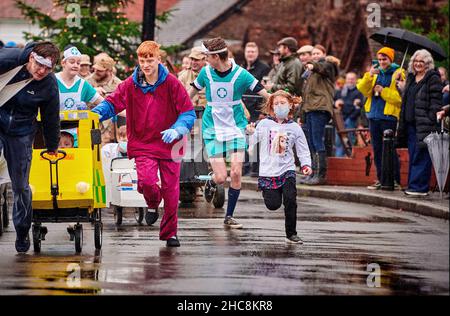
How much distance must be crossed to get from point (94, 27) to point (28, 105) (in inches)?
585

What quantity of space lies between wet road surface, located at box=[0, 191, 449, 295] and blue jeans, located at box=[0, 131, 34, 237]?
376 millimetres

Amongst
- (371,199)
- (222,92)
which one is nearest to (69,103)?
(222,92)

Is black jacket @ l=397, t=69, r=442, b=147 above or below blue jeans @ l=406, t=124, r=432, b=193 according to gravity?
above

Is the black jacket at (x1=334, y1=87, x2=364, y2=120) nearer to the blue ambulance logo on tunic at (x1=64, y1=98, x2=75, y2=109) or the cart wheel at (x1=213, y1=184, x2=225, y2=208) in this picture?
the cart wheel at (x1=213, y1=184, x2=225, y2=208)

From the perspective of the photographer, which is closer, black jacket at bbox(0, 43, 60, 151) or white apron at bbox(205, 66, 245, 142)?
black jacket at bbox(0, 43, 60, 151)

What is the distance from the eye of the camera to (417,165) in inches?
780

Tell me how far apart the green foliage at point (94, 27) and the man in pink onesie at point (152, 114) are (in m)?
13.5

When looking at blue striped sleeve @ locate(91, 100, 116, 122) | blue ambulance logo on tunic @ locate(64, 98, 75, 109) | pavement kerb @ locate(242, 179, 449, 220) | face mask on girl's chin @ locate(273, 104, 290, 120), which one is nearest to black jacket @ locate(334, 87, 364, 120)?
pavement kerb @ locate(242, 179, 449, 220)

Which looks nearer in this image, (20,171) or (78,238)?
(20,171)

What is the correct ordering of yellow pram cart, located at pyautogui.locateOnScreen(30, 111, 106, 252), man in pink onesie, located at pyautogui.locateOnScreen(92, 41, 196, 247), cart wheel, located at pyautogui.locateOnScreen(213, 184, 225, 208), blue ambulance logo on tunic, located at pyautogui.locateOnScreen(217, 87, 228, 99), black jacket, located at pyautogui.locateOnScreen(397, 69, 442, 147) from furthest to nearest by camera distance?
black jacket, located at pyautogui.locateOnScreen(397, 69, 442, 147) → cart wheel, located at pyautogui.locateOnScreen(213, 184, 225, 208) → blue ambulance logo on tunic, located at pyautogui.locateOnScreen(217, 87, 228, 99) → man in pink onesie, located at pyautogui.locateOnScreen(92, 41, 196, 247) → yellow pram cart, located at pyautogui.locateOnScreen(30, 111, 106, 252)

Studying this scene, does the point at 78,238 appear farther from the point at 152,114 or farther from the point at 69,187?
the point at 152,114

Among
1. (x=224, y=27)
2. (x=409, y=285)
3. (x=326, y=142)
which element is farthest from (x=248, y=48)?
→ (x=224, y=27)

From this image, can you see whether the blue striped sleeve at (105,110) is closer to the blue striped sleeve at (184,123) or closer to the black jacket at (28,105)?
the blue striped sleeve at (184,123)

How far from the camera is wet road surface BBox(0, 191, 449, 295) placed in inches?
421
